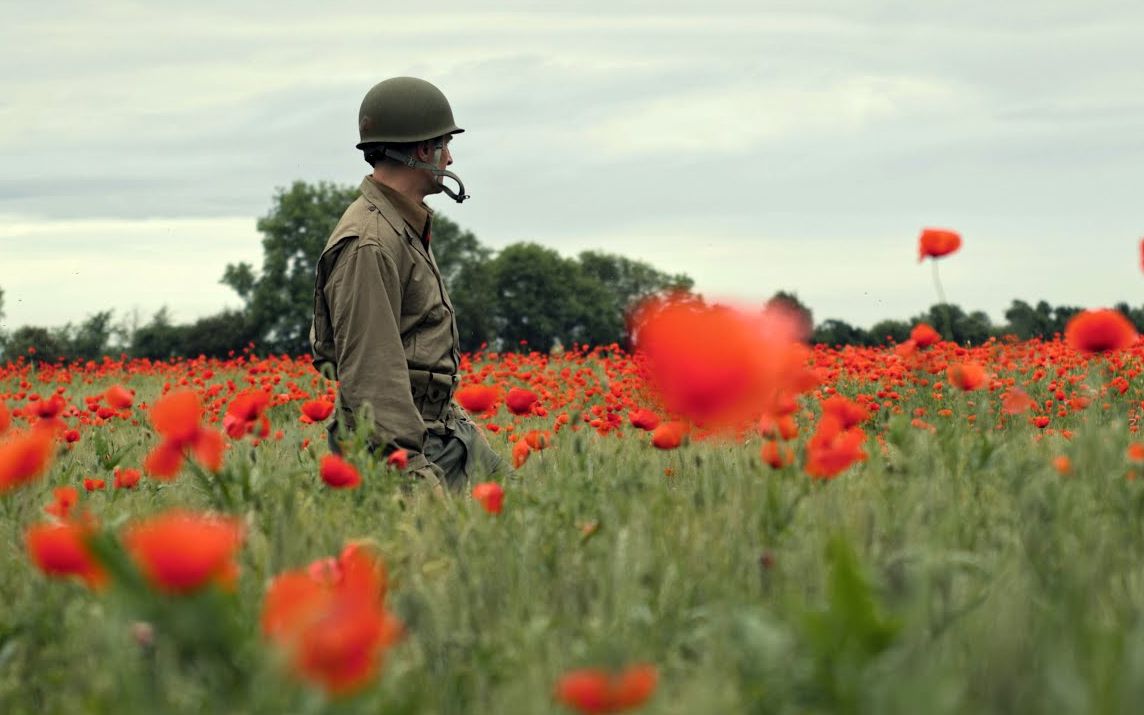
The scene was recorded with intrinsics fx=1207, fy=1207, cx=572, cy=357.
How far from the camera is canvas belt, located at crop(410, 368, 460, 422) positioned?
5.69m

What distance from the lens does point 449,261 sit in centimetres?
5731

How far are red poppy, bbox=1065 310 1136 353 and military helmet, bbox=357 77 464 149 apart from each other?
3.24 metres

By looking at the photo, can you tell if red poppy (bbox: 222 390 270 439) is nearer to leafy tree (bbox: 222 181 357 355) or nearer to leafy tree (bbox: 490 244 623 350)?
leafy tree (bbox: 222 181 357 355)

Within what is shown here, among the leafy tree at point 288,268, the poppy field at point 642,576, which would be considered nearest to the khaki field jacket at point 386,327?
the poppy field at point 642,576

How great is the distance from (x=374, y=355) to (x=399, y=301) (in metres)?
0.36

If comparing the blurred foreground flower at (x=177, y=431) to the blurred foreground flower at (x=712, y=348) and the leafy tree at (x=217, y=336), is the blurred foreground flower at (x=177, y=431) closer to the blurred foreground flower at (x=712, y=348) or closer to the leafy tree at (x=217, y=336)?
the blurred foreground flower at (x=712, y=348)

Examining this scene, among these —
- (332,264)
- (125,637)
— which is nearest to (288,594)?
(125,637)

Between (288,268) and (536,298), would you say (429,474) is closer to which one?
(288,268)

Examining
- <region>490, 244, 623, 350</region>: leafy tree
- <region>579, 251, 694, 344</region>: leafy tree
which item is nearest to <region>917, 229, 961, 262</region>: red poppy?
<region>490, 244, 623, 350</region>: leafy tree

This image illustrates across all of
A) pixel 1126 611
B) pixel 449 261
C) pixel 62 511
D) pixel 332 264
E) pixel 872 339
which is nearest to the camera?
pixel 1126 611

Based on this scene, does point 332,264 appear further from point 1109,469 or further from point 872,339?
point 872,339

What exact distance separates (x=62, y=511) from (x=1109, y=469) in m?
2.97

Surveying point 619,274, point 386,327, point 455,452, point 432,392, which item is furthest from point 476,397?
point 619,274

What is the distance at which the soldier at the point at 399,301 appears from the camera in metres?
5.27
